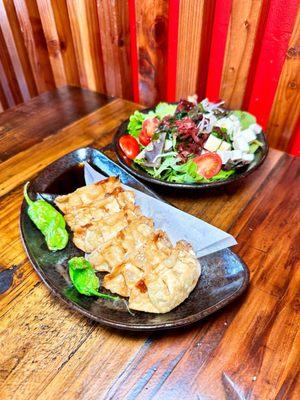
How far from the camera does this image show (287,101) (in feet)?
6.59

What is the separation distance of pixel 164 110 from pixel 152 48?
64 cm

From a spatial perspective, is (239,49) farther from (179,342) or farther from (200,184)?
(179,342)

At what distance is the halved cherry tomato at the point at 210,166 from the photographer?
160 cm

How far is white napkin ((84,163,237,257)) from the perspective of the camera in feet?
4.12

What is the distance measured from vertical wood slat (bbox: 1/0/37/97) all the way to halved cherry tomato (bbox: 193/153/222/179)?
2464mm

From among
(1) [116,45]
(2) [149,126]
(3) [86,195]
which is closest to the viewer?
(3) [86,195]

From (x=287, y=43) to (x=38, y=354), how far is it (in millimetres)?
2039

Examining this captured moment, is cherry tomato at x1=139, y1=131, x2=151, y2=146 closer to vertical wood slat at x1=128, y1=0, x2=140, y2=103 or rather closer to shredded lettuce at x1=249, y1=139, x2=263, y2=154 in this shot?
shredded lettuce at x1=249, y1=139, x2=263, y2=154

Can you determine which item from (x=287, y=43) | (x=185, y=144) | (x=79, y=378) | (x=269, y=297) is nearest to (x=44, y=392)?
(x=79, y=378)

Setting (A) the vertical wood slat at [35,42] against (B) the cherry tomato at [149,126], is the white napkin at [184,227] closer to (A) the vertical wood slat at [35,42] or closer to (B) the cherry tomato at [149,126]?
(B) the cherry tomato at [149,126]

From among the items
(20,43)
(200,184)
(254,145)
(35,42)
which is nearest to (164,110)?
(254,145)

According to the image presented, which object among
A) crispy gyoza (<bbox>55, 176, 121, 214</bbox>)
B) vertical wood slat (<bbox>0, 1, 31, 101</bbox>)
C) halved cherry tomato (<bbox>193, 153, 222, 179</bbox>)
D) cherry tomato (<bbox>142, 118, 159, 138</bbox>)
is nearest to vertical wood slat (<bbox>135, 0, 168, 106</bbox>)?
cherry tomato (<bbox>142, 118, 159, 138</bbox>)

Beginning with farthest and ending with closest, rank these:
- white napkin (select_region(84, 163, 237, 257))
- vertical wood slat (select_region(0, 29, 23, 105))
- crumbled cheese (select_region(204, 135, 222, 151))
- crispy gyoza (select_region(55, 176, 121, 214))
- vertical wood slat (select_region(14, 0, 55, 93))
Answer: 1. vertical wood slat (select_region(0, 29, 23, 105))
2. vertical wood slat (select_region(14, 0, 55, 93))
3. crumbled cheese (select_region(204, 135, 222, 151))
4. crispy gyoza (select_region(55, 176, 121, 214))
5. white napkin (select_region(84, 163, 237, 257))

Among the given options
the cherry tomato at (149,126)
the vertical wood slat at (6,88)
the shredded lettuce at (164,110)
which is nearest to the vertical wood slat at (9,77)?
the vertical wood slat at (6,88)
